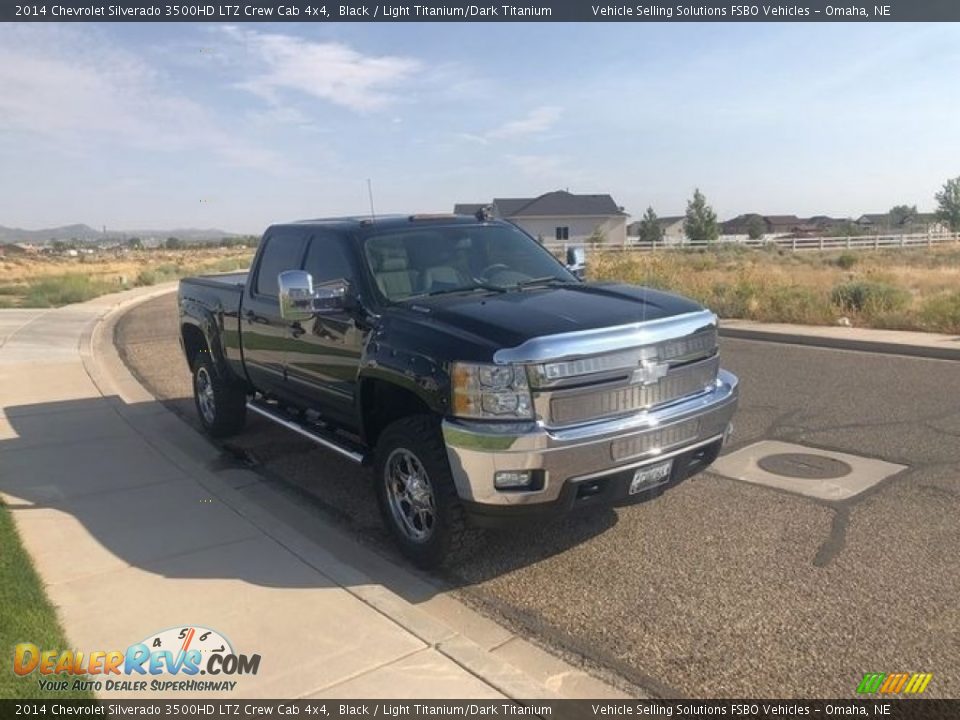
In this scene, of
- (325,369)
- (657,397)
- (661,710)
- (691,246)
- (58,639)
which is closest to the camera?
(661,710)

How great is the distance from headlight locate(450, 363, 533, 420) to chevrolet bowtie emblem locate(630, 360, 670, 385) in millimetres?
643

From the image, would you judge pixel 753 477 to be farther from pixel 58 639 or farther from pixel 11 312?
pixel 11 312

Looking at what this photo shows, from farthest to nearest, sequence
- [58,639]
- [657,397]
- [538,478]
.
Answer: [657,397], [538,478], [58,639]

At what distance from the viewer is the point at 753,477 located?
5.77m

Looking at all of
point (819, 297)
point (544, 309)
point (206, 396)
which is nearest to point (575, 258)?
point (544, 309)

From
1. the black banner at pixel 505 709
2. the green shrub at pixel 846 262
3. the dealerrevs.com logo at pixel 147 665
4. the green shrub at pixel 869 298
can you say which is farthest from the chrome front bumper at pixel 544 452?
the green shrub at pixel 846 262

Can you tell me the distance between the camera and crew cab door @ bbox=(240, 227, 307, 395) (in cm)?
606

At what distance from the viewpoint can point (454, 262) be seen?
17.6ft

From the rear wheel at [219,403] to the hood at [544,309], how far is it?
3167mm

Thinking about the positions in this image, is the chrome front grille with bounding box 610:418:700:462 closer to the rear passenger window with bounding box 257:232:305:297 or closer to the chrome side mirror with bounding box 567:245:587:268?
the chrome side mirror with bounding box 567:245:587:268

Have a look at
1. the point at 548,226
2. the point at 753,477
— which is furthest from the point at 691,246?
the point at 753,477

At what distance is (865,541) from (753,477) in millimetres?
1240

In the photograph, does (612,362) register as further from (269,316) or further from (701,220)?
(701,220)

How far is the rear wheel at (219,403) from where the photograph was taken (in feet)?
23.8
